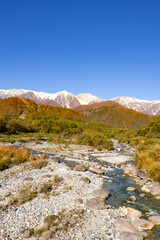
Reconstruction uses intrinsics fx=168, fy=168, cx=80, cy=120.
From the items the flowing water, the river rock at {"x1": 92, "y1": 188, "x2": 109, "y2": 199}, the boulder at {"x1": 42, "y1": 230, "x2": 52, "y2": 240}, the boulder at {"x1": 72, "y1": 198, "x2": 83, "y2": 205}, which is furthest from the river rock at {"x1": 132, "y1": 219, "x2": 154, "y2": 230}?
the boulder at {"x1": 42, "y1": 230, "x2": 52, "y2": 240}

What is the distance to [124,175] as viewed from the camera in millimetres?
17000

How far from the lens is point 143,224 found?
26.7 ft

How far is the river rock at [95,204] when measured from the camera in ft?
31.5

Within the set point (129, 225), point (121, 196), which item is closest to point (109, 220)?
point (129, 225)

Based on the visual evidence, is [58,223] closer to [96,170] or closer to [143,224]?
[143,224]

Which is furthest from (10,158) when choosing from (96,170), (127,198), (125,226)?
(125,226)

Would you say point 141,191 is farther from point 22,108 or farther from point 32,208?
point 22,108

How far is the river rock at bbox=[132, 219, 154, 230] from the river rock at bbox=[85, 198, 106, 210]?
1970mm

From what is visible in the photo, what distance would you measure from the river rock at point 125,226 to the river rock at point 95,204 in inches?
62.8

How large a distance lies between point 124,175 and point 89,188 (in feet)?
19.4

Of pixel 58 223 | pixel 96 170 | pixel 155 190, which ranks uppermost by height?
pixel 58 223

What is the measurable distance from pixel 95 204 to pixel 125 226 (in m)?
2.39

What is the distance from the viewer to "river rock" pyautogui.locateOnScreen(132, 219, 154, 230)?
8038 mm

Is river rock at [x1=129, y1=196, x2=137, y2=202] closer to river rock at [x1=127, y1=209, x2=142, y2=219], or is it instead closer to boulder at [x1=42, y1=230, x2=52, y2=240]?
river rock at [x1=127, y1=209, x2=142, y2=219]
